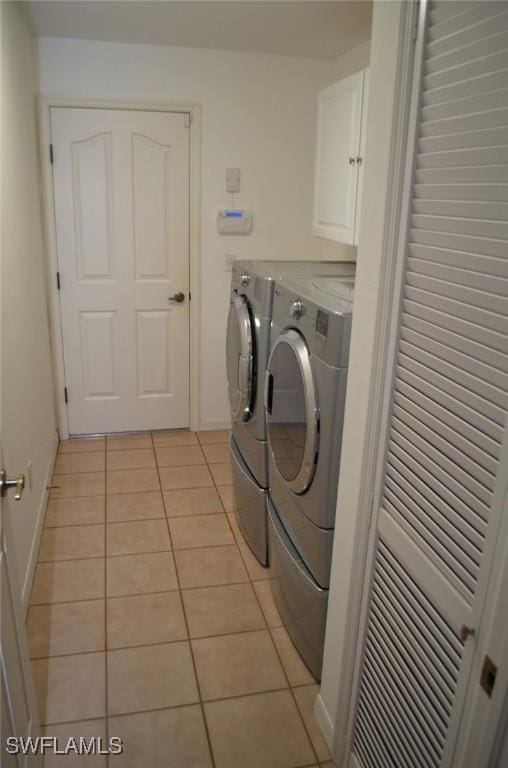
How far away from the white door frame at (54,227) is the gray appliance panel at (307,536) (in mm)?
1795

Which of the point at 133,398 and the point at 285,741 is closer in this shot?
the point at 285,741

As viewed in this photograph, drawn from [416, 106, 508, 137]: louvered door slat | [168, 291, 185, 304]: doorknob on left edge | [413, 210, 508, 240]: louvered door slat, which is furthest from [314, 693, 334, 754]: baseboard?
[168, 291, 185, 304]: doorknob on left edge

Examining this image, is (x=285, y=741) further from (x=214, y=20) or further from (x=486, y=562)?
(x=214, y=20)

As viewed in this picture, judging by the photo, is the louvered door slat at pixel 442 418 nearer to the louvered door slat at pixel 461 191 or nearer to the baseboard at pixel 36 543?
the louvered door slat at pixel 461 191

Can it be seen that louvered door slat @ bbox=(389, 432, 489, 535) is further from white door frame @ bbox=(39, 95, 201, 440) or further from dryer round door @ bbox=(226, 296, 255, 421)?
white door frame @ bbox=(39, 95, 201, 440)

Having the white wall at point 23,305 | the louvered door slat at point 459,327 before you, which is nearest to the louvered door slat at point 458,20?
the louvered door slat at point 459,327

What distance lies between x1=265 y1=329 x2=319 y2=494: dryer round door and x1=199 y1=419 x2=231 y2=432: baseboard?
179 centimetres

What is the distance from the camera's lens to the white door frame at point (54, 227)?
3.28m

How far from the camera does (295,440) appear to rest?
190 centimetres

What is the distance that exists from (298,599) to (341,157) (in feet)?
5.71

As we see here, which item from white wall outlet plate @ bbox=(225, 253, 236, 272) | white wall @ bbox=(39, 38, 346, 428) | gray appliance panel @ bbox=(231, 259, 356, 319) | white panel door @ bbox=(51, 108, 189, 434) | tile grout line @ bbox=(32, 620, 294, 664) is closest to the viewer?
tile grout line @ bbox=(32, 620, 294, 664)

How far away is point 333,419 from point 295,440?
294 millimetres

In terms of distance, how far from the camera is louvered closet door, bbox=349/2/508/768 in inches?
36.2

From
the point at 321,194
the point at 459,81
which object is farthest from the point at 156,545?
the point at 459,81
